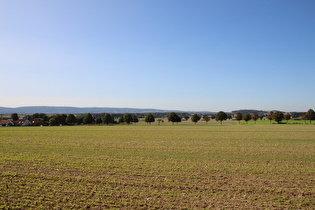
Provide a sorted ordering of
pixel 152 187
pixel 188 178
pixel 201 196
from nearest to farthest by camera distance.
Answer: pixel 201 196 → pixel 152 187 → pixel 188 178

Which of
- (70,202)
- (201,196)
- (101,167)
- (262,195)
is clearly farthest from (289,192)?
(101,167)

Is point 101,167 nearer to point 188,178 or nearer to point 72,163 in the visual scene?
point 72,163

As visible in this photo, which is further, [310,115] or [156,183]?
[310,115]

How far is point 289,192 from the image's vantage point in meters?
11.3

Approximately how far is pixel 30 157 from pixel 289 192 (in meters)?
20.1

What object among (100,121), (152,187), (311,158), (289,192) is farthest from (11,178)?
(100,121)

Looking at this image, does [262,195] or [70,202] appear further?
[262,195]

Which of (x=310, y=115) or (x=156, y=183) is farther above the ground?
(x=310, y=115)

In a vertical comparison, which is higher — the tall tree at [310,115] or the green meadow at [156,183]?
the tall tree at [310,115]

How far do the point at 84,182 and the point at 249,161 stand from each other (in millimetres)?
13484

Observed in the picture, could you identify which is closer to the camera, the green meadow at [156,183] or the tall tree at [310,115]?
the green meadow at [156,183]

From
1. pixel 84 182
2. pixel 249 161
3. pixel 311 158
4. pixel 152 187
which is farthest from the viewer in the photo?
pixel 311 158

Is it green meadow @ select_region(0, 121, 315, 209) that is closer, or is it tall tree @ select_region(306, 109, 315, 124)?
green meadow @ select_region(0, 121, 315, 209)

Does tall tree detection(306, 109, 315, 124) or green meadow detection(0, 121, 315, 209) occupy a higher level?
tall tree detection(306, 109, 315, 124)
